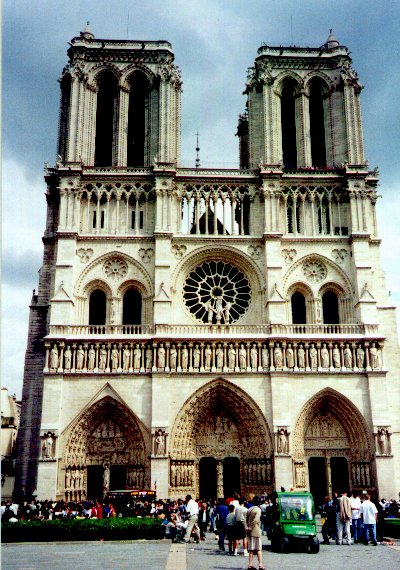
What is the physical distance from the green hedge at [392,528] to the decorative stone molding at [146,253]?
676 inches

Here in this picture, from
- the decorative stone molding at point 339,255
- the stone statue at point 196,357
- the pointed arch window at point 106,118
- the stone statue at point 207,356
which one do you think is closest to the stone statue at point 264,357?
the stone statue at point 207,356

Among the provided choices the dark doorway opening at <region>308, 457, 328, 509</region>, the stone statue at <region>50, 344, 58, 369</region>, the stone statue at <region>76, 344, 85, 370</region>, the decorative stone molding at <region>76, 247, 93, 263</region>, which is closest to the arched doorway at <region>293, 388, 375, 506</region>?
the dark doorway opening at <region>308, 457, 328, 509</region>

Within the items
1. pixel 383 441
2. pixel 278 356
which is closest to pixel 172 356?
pixel 278 356

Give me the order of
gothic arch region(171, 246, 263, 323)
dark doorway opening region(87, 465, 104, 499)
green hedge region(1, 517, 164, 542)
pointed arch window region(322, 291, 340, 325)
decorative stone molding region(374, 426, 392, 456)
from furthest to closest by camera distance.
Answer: pointed arch window region(322, 291, 340, 325)
gothic arch region(171, 246, 263, 323)
dark doorway opening region(87, 465, 104, 499)
decorative stone molding region(374, 426, 392, 456)
green hedge region(1, 517, 164, 542)

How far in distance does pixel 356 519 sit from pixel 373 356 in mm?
12844

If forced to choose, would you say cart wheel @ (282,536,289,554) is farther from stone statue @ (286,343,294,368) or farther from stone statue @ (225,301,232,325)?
stone statue @ (225,301,232,325)

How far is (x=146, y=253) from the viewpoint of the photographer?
3180 cm

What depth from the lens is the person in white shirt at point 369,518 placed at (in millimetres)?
16547

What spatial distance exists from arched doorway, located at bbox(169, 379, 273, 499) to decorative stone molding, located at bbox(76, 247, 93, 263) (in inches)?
338

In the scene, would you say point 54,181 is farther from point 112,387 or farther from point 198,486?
point 198,486

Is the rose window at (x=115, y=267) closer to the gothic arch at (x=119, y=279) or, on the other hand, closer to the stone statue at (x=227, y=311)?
the gothic arch at (x=119, y=279)

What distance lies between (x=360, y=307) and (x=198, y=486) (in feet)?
36.6

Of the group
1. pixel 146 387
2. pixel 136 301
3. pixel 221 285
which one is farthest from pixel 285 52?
pixel 146 387

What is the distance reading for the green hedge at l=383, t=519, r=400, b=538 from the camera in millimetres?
18375
